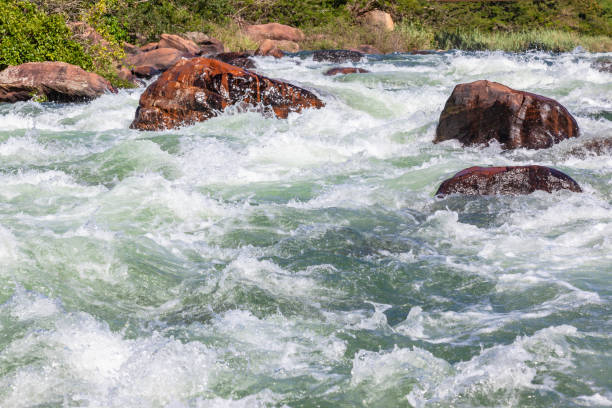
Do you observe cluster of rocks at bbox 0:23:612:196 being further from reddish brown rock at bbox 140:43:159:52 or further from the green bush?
reddish brown rock at bbox 140:43:159:52

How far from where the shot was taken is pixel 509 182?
20.5 feet

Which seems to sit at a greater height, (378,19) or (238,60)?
(238,60)

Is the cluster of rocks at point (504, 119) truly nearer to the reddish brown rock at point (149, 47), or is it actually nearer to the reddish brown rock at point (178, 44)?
the reddish brown rock at point (178, 44)

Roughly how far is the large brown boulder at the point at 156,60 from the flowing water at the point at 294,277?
7486 mm

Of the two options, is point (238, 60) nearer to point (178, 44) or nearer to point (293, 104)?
point (178, 44)

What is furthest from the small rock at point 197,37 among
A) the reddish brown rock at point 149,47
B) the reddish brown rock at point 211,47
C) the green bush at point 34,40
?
the green bush at point 34,40

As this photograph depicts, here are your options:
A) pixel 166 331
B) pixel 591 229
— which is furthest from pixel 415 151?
pixel 166 331

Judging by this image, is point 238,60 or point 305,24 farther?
point 305,24

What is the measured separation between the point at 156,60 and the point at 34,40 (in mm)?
3853

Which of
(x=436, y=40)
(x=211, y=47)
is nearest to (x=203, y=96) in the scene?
(x=211, y=47)

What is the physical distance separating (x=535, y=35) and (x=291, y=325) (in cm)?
2151

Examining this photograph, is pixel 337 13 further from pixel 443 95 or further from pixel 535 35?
pixel 443 95

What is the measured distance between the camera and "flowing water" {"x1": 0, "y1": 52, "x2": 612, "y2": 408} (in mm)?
3090

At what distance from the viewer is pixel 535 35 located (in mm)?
22562
